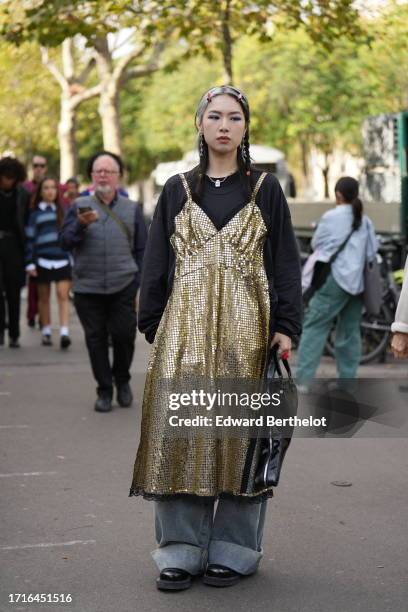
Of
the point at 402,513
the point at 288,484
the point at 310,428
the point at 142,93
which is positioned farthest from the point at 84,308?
the point at 142,93

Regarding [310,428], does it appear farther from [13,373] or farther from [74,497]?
[13,373]

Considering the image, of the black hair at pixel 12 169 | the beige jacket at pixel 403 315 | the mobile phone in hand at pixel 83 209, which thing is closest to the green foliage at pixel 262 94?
the black hair at pixel 12 169

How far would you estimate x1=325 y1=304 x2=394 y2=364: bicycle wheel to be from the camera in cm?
1199

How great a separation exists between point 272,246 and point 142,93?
6067 centimetres

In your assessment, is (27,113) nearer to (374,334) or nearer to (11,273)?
(11,273)

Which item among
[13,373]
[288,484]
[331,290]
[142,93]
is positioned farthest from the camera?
[142,93]

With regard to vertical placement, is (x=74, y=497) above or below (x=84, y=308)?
below

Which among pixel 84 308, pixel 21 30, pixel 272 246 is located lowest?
pixel 84 308

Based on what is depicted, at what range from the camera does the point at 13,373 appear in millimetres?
11539

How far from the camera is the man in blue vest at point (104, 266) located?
364 inches

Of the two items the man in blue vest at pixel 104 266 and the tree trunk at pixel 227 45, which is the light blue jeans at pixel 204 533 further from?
the tree trunk at pixel 227 45

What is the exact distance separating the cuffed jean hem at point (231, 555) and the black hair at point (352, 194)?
529cm

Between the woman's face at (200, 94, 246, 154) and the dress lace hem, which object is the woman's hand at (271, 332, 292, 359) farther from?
the woman's face at (200, 94, 246, 154)

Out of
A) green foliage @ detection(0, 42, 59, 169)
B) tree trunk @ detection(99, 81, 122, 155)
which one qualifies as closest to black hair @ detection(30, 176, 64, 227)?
tree trunk @ detection(99, 81, 122, 155)
